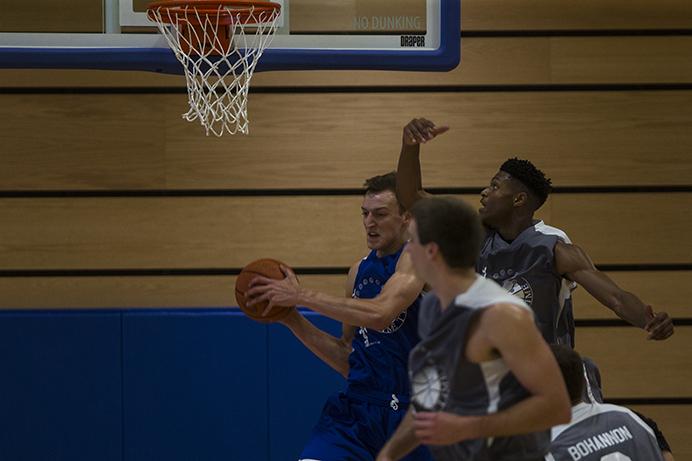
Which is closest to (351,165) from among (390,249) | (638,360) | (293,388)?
(293,388)

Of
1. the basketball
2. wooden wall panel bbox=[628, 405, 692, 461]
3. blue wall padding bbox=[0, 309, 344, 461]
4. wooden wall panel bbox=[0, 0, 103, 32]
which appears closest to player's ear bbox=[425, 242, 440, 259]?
the basketball

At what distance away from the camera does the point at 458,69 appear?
6.49 m

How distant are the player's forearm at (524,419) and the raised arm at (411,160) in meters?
1.98

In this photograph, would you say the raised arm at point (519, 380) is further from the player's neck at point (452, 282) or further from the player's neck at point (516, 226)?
the player's neck at point (516, 226)

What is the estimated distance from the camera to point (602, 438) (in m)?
3.86

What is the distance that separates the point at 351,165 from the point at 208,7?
5.80 feet

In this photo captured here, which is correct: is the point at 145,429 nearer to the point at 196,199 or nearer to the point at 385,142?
the point at 196,199

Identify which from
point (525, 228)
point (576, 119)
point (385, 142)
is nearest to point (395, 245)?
point (525, 228)

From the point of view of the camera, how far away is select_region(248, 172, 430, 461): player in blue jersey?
4.29 meters

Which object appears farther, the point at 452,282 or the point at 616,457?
the point at 616,457

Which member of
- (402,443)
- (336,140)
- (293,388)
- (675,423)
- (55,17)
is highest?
(55,17)

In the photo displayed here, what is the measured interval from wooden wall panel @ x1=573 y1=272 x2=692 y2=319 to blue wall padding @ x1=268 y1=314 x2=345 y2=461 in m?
1.44

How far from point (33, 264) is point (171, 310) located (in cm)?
87

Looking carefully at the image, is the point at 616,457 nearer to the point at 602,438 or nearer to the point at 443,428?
the point at 602,438
